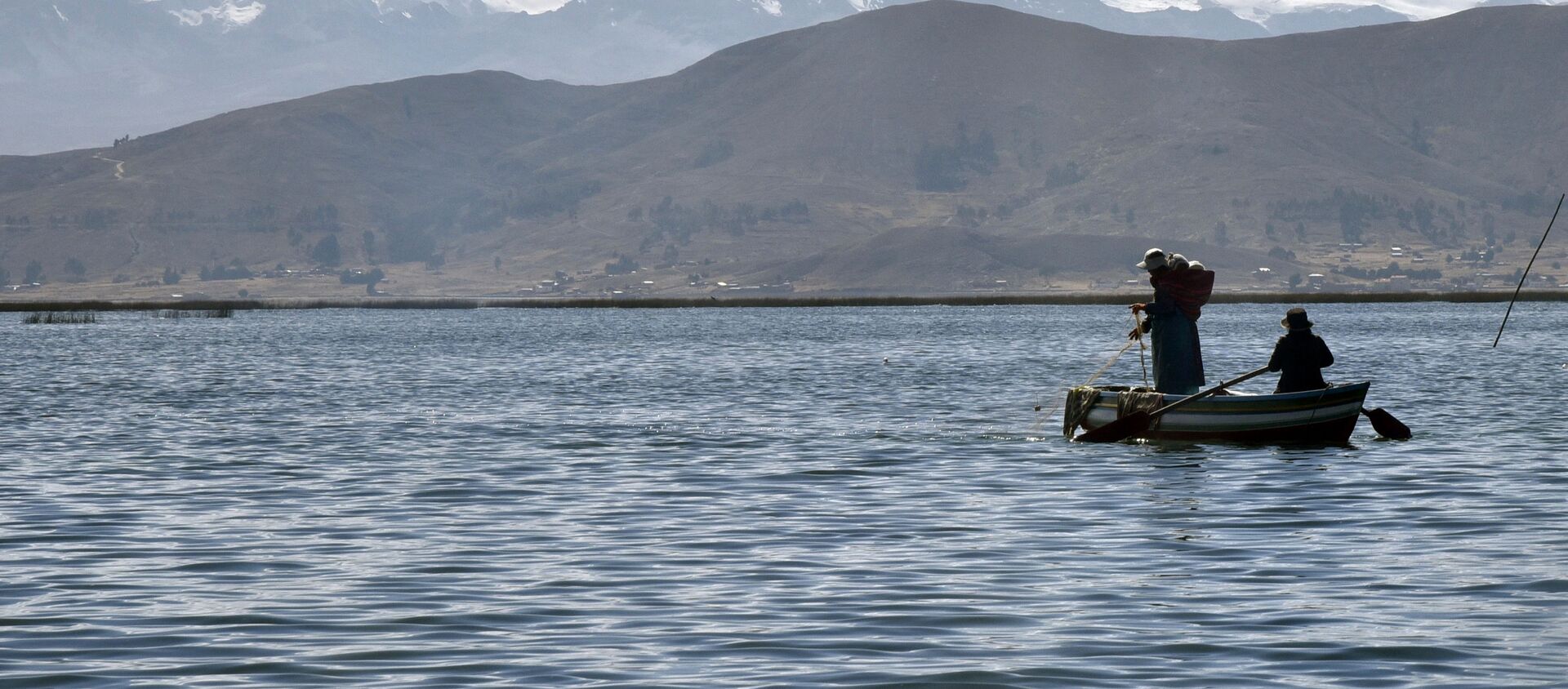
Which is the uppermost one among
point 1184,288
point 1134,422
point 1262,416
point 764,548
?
point 1184,288

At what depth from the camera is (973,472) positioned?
95.7 feet

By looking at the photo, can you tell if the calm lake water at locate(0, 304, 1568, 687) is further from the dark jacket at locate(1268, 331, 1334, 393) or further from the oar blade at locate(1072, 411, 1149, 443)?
the dark jacket at locate(1268, 331, 1334, 393)

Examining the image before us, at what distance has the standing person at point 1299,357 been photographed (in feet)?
104

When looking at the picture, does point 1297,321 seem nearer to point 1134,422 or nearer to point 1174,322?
point 1174,322

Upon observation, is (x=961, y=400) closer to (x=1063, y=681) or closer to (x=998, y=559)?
(x=998, y=559)

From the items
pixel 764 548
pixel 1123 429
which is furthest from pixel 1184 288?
pixel 764 548

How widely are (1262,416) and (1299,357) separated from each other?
116 cm

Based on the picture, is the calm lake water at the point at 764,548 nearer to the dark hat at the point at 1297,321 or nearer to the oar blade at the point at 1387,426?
the oar blade at the point at 1387,426

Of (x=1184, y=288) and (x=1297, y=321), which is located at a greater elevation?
(x=1184, y=288)

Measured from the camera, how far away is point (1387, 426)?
33.2 metres

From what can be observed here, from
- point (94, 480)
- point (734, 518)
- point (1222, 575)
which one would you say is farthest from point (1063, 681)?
point (94, 480)

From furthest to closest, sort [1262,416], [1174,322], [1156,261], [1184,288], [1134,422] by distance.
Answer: [1134,422] → [1174,322] → [1184,288] → [1262,416] → [1156,261]

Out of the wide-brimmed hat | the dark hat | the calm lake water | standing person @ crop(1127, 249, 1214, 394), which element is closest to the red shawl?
standing person @ crop(1127, 249, 1214, 394)

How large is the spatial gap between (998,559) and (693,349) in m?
73.2
